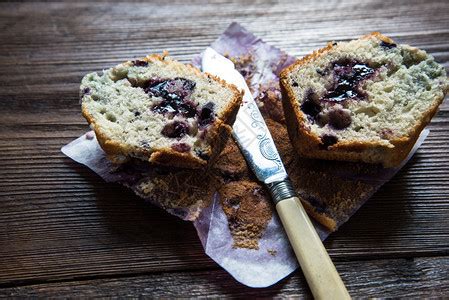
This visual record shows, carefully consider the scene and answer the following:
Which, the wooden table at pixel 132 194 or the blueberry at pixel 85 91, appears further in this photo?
the blueberry at pixel 85 91

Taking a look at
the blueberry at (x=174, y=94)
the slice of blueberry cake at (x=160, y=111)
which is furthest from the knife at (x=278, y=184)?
the blueberry at (x=174, y=94)

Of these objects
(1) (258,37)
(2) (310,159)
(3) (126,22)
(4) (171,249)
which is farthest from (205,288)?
(3) (126,22)

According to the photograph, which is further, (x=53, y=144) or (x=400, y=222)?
(x=53, y=144)

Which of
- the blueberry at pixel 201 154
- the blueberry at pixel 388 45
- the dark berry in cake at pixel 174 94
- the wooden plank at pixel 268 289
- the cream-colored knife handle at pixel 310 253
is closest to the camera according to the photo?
the cream-colored knife handle at pixel 310 253

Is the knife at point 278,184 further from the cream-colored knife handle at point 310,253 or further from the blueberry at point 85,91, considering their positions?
the blueberry at point 85,91

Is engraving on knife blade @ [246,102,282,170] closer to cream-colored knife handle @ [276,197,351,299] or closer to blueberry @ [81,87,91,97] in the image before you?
cream-colored knife handle @ [276,197,351,299]

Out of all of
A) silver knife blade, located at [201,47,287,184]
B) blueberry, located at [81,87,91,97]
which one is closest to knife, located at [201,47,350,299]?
silver knife blade, located at [201,47,287,184]

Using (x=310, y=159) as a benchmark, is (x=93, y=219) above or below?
below

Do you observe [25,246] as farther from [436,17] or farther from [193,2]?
[436,17]
